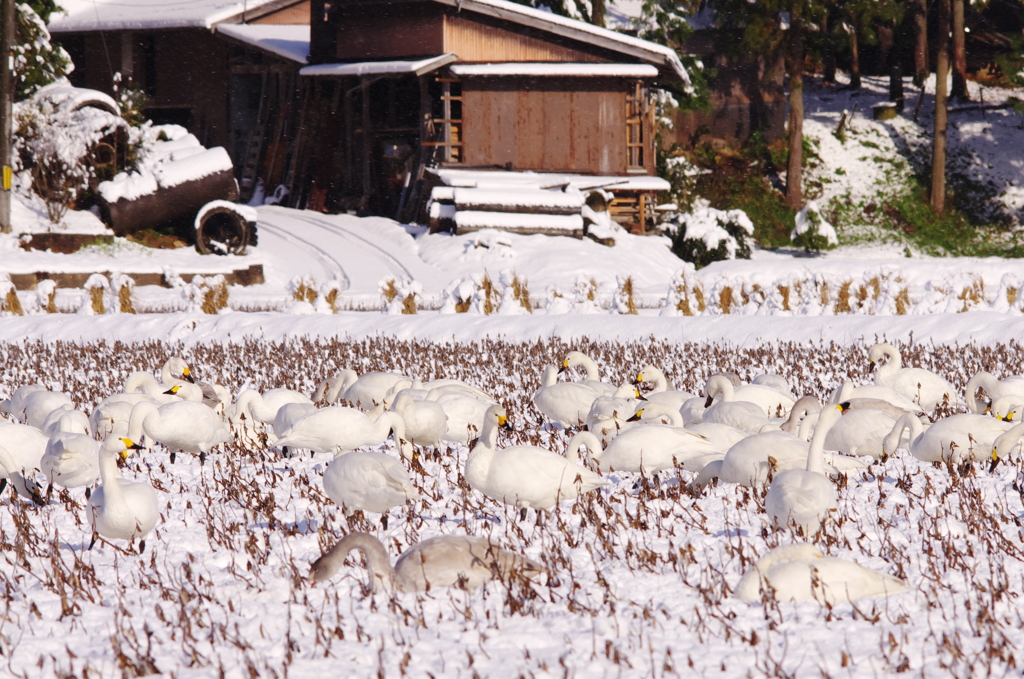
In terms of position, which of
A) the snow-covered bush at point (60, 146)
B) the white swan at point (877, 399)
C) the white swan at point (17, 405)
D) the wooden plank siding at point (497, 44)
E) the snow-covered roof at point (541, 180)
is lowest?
the white swan at point (17, 405)

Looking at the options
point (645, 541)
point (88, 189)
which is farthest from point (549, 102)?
point (645, 541)

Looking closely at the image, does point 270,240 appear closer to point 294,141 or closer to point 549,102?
point 294,141

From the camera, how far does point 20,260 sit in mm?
22906

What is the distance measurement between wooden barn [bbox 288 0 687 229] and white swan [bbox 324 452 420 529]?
78.7 feet

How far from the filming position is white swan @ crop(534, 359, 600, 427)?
8625 millimetres

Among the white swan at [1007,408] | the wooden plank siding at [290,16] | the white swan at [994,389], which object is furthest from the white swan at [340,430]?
the wooden plank siding at [290,16]

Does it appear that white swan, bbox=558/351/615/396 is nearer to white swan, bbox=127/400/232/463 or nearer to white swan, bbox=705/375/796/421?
white swan, bbox=705/375/796/421

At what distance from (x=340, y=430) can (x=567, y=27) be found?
82.6ft

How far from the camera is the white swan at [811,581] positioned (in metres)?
4.39

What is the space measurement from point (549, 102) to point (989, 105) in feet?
60.3

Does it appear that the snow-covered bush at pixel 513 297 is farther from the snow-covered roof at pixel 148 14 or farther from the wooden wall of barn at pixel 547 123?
the snow-covered roof at pixel 148 14

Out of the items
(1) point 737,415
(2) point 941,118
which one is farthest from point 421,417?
(2) point 941,118

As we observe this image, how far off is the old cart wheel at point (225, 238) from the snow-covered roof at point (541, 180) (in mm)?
5388

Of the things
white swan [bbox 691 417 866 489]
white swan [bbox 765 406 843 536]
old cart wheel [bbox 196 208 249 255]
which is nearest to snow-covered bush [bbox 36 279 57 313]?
old cart wheel [bbox 196 208 249 255]
